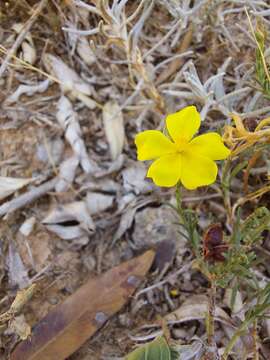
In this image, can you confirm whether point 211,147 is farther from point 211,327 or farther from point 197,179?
point 211,327

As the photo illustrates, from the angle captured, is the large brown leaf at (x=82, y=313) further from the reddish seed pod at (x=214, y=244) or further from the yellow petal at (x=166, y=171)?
the yellow petal at (x=166, y=171)

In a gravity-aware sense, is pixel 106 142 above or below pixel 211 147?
below

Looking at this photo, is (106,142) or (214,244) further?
(106,142)

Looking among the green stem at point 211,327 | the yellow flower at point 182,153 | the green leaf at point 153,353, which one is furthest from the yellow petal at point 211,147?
the green leaf at point 153,353

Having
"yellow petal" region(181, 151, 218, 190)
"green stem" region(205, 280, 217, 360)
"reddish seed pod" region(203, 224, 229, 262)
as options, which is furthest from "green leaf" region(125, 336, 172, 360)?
"yellow petal" region(181, 151, 218, 190)

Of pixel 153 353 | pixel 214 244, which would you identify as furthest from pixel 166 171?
pixel 153 353

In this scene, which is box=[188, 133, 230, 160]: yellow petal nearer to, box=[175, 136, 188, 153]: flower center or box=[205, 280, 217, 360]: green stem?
box=[175, 136, 188, 153]: flower center
